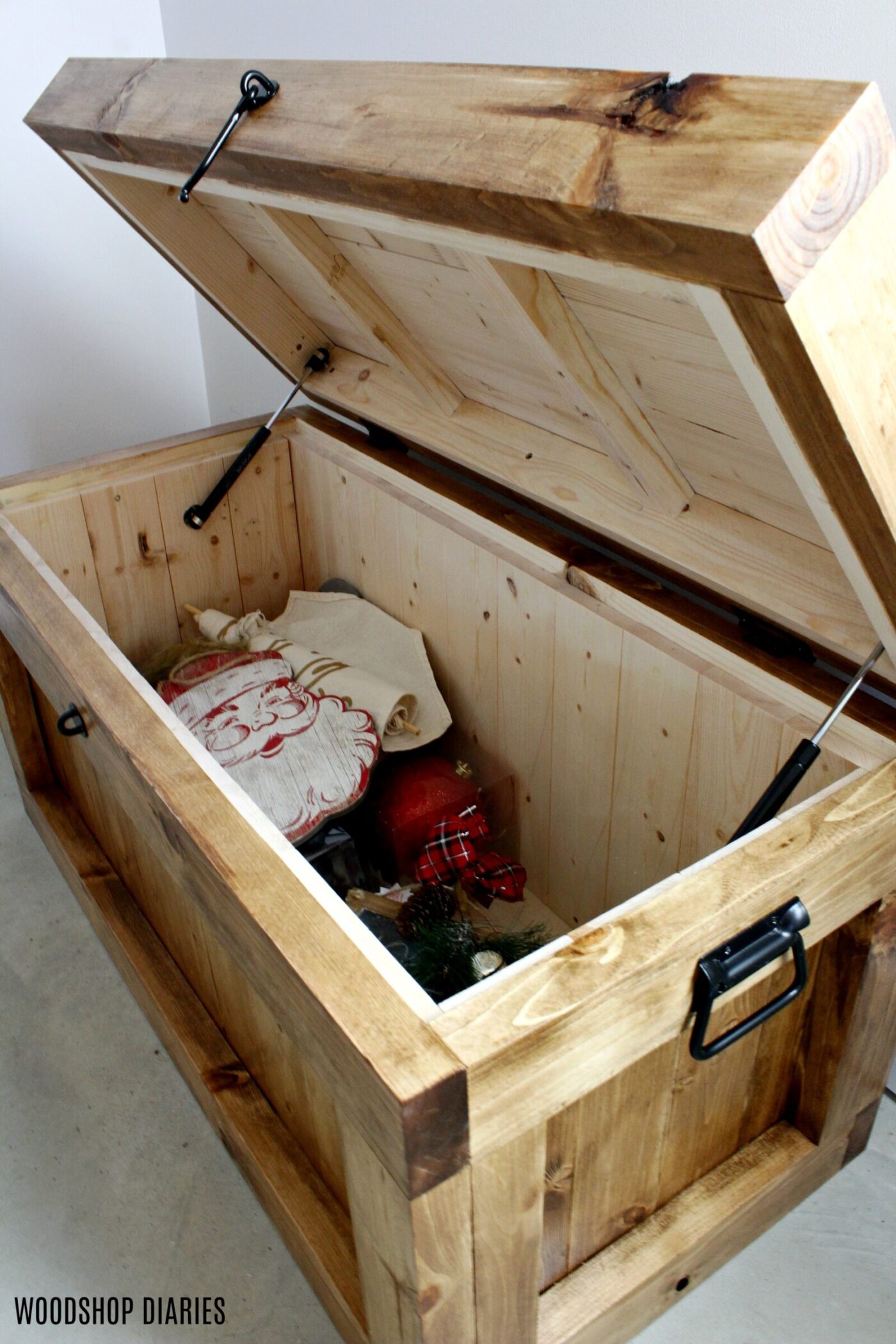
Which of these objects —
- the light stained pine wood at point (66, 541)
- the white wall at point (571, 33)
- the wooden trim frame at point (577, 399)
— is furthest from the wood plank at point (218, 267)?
the light stained pine wood at point (66, 541)

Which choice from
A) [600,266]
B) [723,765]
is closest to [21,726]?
[723,765]

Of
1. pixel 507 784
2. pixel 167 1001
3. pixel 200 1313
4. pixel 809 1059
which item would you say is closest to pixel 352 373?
pixel 507 784

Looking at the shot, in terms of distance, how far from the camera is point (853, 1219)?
127 cm

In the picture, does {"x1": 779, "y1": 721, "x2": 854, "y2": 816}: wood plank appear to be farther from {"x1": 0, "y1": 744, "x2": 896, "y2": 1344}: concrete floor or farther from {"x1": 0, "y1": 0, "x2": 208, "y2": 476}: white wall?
{"x1": 0, "y1": 0, "x2": 208, "y2": 476}: white wall

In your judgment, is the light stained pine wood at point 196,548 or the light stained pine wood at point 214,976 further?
the light stained pine wood at point 196,548

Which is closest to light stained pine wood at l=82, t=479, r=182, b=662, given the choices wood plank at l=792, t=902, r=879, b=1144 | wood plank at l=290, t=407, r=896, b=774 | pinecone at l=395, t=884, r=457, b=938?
wood plank at l=290, t=407, r=896, b=774

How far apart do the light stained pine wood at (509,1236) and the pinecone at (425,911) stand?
43 cm

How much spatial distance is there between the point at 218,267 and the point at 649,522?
32.8 inches

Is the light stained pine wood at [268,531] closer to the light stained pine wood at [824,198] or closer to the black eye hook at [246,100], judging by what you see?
the black eye hook at [246,100]

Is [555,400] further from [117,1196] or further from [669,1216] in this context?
[117,1196]

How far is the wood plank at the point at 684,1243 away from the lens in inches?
41.8

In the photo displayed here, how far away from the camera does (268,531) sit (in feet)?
6.39

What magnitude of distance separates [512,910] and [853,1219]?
1.87 feet

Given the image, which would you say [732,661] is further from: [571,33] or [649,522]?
[571,33]
